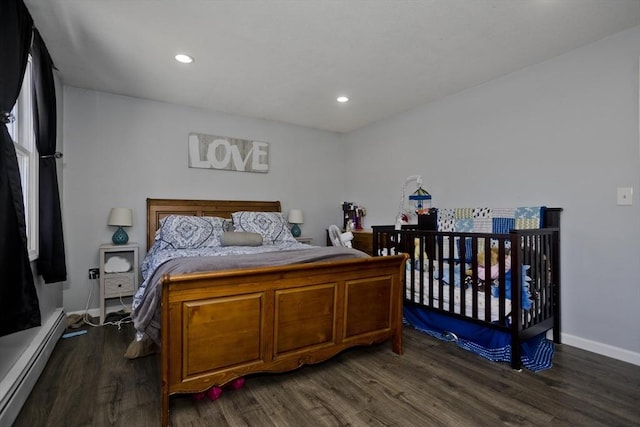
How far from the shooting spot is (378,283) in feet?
7.70

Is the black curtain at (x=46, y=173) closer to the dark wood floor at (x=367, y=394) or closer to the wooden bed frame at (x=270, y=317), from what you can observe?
the dark wood floor at (x=367, y=394)

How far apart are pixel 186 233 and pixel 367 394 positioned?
7.68 ft

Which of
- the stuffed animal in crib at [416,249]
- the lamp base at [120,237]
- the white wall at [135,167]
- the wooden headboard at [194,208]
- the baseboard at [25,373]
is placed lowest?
the baseboard at [25,373]

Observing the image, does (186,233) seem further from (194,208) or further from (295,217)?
(295,217)

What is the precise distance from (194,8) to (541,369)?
3346 mm

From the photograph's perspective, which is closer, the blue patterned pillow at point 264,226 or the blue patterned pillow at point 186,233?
the blue patterned pillow at point 186,233

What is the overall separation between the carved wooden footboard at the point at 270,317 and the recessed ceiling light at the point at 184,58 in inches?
78.3

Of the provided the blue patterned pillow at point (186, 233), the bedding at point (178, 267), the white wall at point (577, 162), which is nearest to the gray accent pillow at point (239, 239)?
the blue patterned pillow at point (186, 233)

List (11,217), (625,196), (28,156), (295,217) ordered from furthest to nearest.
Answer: (295,217) → (28,156) → (625,196) → (11,217)

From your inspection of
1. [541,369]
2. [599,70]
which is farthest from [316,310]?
[599,70]

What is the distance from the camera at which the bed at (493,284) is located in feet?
7.52

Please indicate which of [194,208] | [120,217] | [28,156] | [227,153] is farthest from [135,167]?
[28,156]

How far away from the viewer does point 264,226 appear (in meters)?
3.78

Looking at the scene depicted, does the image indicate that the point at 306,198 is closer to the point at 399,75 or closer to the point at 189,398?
the point at 399,75
